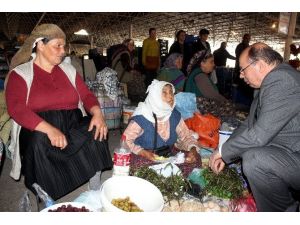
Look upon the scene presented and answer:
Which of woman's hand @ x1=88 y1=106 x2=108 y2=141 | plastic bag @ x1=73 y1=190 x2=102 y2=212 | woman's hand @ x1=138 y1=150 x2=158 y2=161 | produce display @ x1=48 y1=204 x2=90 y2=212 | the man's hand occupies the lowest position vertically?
plastic bag @ x1=73 y1=190 x2=102 y2=212

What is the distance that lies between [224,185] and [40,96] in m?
1.92

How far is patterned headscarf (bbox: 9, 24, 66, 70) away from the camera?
2756 mm

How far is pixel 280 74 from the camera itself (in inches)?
92.4

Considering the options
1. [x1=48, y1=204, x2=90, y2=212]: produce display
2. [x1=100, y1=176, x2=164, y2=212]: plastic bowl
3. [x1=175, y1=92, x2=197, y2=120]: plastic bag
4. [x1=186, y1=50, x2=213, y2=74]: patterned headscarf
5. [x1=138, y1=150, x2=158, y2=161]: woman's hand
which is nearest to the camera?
[x1=48, y1=204, x2=90, y2=212]: produce display

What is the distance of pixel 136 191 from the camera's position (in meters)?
2.57

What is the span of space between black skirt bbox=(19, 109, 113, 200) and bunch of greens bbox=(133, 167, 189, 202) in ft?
1.22

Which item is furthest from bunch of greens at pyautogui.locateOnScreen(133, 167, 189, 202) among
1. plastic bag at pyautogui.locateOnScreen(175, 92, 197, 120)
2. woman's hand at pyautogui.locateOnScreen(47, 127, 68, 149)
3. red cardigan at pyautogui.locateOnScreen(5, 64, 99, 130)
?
plastic bag at pyautogui.locateOnScreen(175, 92, 197, 120)

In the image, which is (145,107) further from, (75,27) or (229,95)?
(75,27)

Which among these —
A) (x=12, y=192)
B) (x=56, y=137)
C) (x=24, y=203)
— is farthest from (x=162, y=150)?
(x=12, y=192)

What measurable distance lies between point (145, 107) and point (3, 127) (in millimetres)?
1701

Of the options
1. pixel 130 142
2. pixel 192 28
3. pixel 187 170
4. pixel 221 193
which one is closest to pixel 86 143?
pixel 130 142

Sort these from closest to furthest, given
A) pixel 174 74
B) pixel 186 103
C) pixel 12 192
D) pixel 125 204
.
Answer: pixel 125 204, pixel 12 192, pixel 186 103, pixel 174 74

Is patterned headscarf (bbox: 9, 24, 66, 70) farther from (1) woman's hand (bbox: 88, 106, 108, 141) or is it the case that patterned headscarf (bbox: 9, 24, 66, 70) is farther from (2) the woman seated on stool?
(2) the woman seated on stool

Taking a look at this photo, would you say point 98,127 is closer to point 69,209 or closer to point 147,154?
point 147,154
